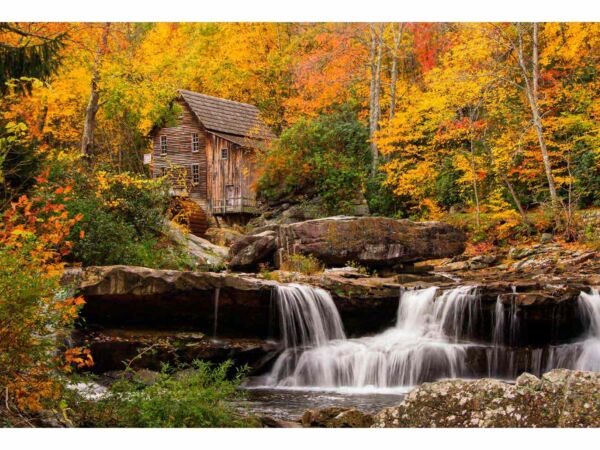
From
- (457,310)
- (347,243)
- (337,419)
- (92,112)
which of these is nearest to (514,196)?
(347,243)

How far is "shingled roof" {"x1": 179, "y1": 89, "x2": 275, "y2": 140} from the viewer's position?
1177cm

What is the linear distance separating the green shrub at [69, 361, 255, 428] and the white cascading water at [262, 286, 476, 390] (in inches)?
117

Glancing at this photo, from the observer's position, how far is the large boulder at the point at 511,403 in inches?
213

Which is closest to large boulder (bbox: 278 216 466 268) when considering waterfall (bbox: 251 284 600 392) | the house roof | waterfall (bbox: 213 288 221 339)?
the house roof

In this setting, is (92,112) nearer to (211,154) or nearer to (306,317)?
(211,154)

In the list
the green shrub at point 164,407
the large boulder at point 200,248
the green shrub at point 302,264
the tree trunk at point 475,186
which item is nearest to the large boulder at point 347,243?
the green shrub at point 302,264

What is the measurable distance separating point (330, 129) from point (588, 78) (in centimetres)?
541

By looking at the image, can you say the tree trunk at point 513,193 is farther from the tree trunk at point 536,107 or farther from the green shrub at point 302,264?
the green shrub at point 302,264

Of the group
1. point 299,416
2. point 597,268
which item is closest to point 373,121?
point 597,268

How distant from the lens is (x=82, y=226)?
10.3m

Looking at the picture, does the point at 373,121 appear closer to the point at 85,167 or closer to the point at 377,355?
the point at 85,167

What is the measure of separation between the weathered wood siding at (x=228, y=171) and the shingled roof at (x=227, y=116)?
297 mm

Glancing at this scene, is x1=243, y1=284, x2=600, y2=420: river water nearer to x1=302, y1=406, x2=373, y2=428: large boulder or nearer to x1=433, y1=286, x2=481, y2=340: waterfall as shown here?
x1=433, y1=286, x2=481, y2=340: waterfall

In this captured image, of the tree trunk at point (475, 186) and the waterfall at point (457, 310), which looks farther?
the tree trunk at point (475, 186)
